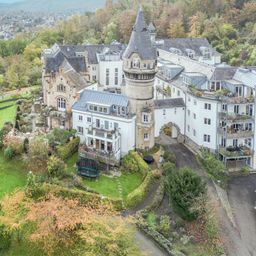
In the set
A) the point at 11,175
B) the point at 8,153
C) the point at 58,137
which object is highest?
the point at 58,137

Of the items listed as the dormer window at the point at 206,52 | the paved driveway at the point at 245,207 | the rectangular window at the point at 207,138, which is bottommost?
the paved driveway at the point at 245,207

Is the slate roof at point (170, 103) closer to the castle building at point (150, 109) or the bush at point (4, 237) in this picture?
the castle building at point (150, 109)

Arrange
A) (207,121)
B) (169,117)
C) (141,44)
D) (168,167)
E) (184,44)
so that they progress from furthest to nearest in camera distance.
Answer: (184,44)
(169,117)
(207,121)
(141,44)
(168,167)

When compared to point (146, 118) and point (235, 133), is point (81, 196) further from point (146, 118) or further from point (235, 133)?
point (235, 133)

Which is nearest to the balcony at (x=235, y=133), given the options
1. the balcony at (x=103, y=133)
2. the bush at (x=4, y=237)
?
the balcony at (x=103, y=133)

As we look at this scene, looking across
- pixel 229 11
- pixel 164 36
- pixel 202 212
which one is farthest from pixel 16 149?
pixel 229 11

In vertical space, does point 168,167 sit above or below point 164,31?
below

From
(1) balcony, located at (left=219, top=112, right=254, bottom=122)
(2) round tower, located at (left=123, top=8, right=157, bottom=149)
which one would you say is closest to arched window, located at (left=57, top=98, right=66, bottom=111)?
(2) round tower, located at (left=123, top=8, right=157, bottom=149)

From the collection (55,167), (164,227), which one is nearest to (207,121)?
(164,227)
